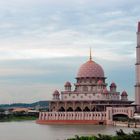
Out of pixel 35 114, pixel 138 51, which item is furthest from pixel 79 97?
pixel 35 114

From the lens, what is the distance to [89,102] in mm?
71125

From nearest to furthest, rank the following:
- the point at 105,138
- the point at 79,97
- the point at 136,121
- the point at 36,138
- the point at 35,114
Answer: the point at 105,138 → the point at 36,138 → the point at 136,121 → the point at 79,97 → the point at 35,114

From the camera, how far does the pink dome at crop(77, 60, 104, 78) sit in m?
73.9

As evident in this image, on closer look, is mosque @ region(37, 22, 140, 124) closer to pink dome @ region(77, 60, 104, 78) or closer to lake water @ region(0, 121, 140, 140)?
pink dome @ region(77, 60, 104, 78)

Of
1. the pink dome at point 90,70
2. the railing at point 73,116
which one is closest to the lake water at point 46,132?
the railing at point 73,116

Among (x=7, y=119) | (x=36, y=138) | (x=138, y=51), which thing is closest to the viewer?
(x=36, y=138)

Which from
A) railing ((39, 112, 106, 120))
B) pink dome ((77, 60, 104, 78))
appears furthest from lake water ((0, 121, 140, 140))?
pink dome ((77, 60, 104, 78))

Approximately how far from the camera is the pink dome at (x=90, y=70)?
7394 cm

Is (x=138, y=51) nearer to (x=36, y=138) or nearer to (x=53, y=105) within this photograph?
(x=53, y=105)

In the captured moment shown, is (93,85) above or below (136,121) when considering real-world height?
above

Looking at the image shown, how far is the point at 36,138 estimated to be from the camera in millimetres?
39469

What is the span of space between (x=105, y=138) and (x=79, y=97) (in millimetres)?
43020

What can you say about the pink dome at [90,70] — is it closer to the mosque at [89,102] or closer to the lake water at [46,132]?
the mosque at [89,102]

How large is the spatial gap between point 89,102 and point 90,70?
16.3ft
